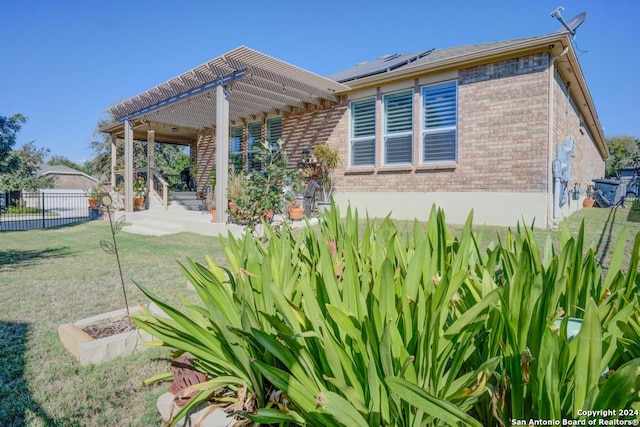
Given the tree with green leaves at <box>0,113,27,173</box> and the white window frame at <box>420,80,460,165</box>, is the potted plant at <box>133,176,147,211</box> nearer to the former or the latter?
the tree with green leaves at <box>0,113,27,173</box>

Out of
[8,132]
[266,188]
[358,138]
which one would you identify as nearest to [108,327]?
[266,188]

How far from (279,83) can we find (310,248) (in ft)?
27.8

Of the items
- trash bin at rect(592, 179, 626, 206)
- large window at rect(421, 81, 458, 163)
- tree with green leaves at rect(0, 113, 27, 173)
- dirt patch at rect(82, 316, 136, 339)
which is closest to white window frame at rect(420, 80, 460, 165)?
large window at rect(421, 81, 458, 163)

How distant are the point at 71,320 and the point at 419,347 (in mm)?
3688

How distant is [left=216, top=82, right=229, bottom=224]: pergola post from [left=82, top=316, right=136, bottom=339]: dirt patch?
6.04m

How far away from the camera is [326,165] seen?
36.1ft

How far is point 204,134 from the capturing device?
16875 millimetres

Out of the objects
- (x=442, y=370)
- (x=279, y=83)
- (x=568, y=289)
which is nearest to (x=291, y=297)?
(x=442, y=370)

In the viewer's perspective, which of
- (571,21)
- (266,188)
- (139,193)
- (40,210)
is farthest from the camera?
(40,210)

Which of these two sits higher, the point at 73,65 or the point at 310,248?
the point at 73,65

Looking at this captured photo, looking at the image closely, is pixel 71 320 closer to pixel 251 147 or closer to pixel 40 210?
pixel 251 147

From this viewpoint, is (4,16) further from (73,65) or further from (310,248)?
(310,248)

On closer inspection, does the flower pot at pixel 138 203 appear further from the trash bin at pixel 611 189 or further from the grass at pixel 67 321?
the trash bin at pixel 611 189

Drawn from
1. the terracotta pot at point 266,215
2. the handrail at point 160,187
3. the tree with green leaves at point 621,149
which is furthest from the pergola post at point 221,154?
the tree with green leaves at point 621,149
